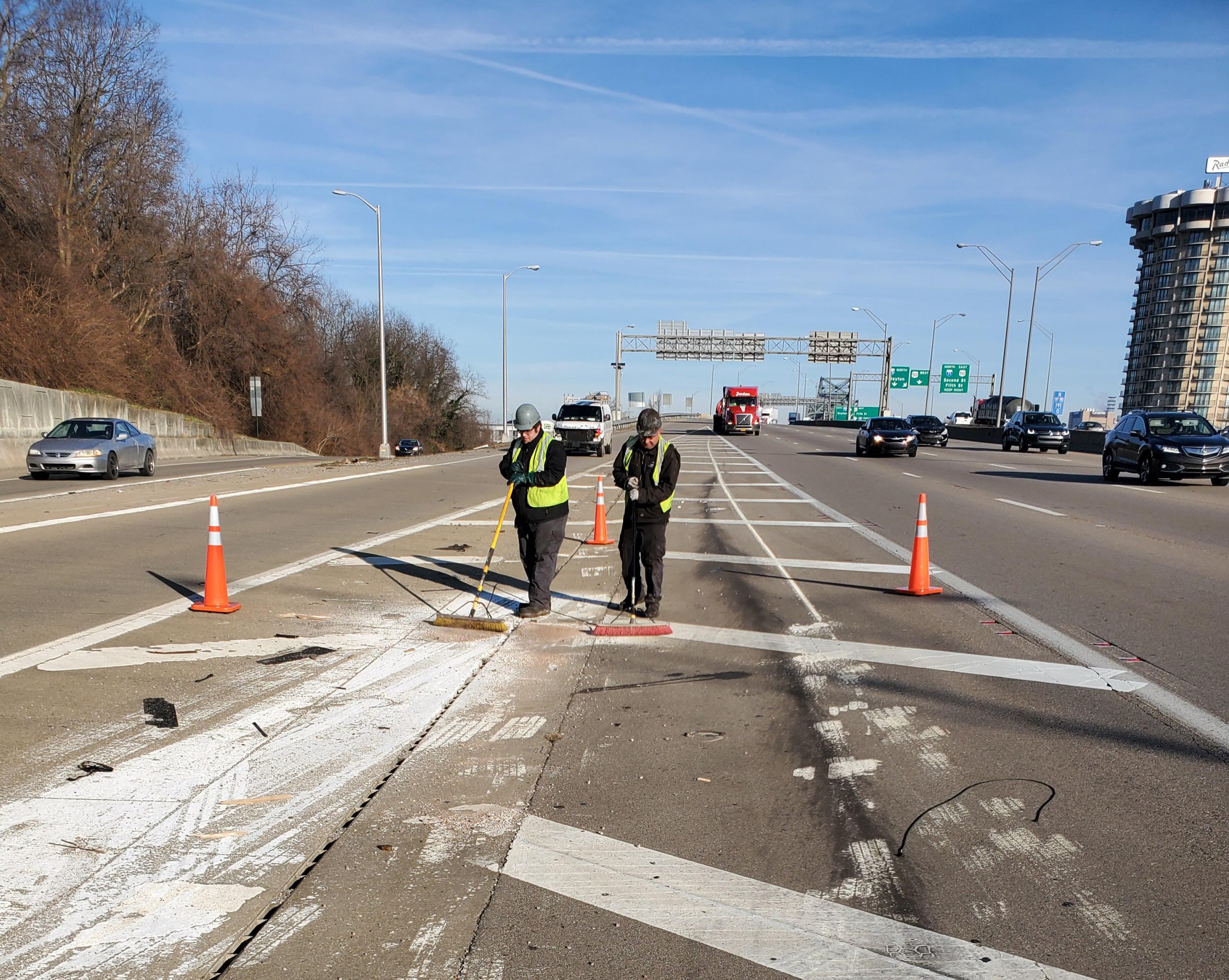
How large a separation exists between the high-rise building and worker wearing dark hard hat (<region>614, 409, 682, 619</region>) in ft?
499

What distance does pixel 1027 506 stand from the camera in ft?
59.5

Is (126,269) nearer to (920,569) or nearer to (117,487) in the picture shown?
(117,487)

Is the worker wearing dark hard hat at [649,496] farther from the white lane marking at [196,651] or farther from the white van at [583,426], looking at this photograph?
the white van at [583,426]

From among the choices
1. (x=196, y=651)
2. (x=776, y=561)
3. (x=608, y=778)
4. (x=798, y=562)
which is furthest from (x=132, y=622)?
(x=798, y=562)

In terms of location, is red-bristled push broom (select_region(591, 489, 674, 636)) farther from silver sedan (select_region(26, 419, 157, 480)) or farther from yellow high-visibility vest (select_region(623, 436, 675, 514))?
silver sedan (select_region(26, 419, 157, 480))

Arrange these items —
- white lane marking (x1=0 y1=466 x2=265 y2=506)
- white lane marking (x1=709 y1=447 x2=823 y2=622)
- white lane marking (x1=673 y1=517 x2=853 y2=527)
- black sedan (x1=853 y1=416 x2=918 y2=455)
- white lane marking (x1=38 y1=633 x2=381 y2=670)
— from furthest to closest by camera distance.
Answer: black sedan (x1=853 y1=416 x2=918 y2=455)
white lane marking (x1=0 y1=466 x2=265 y2=506)
white lane marking (x1=673 y1=517 x2=853 y2=527)
white lane marking (x1=709 y1=447 x2=823 y2=622)
white lane marking (x1=38 y1=633 x2=381 y2=670)

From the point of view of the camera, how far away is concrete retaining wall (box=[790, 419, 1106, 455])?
151 ft

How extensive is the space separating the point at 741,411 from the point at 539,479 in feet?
197

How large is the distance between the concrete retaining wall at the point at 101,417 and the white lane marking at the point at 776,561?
21.0 m

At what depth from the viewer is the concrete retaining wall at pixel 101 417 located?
2875 cm

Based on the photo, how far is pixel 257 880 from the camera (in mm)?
3619

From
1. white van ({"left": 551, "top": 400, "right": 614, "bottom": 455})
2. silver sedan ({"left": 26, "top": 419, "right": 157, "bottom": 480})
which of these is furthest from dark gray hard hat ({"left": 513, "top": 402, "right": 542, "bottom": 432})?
white van ({"left": 551, "top": 400, "right": 614, "bottom": 455})

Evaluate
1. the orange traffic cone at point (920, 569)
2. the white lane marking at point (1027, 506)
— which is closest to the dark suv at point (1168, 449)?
the white lane marking at point (1027, 506)

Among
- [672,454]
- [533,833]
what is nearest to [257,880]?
[533,833]
